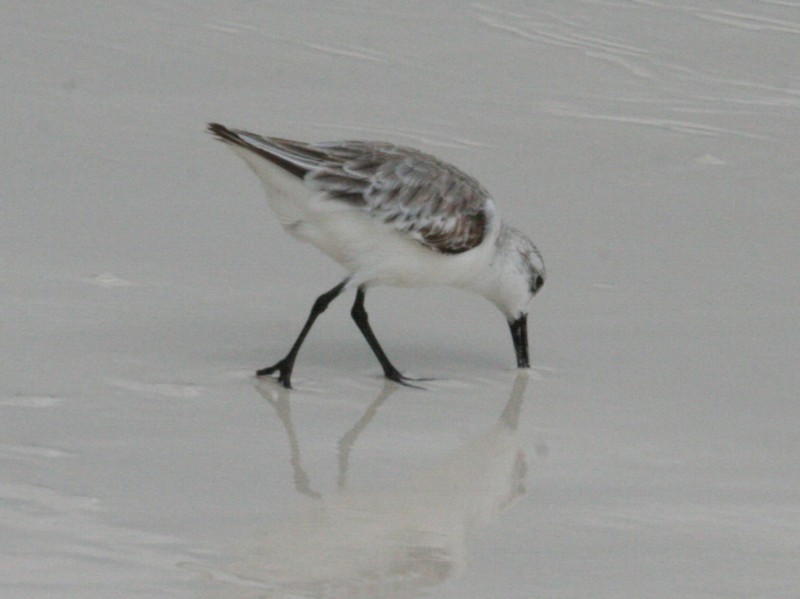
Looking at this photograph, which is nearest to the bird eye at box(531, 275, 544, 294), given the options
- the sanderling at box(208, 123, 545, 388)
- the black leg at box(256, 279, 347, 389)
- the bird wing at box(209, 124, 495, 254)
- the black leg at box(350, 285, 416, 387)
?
the sanderling at box(208, 123, 545, 388)

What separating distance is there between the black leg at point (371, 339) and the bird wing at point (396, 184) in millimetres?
373

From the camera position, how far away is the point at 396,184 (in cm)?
652

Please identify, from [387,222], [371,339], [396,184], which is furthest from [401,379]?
[396,184]

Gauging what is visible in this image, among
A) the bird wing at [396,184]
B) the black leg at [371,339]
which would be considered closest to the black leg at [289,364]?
the black leg at [371,339]

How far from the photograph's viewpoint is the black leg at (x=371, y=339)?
634 centimetres

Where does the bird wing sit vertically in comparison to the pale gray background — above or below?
above

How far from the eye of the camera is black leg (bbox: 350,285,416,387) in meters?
6.34

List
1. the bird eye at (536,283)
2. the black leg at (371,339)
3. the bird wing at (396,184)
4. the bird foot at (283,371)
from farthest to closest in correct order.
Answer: the bird eye at (536,283)
the black leg at (371,339)
the bird wing at (396,184)
the bird foot at (283,371)

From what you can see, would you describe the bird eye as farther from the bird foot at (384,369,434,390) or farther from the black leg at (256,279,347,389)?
the black leg at (256,279,347,389)

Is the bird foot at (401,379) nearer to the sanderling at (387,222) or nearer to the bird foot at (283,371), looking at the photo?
the sanderling at (387,222)

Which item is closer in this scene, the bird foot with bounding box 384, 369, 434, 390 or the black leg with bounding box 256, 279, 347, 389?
the black leg with bounding box 256, 279, 347, 389

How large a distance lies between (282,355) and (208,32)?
4.50 metres

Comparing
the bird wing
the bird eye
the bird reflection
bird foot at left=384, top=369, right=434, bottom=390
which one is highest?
the bird wing

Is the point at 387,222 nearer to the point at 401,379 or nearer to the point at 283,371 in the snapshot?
the point at 401,379
